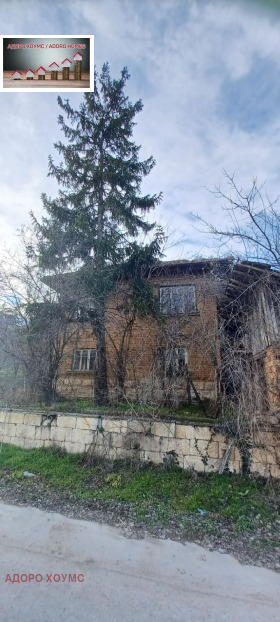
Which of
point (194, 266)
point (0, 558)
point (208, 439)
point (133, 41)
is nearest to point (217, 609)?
point (0, 558)

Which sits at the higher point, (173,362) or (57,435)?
(173,362)

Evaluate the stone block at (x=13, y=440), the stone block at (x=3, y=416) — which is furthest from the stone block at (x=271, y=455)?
the stone block at (x=3, y=416)

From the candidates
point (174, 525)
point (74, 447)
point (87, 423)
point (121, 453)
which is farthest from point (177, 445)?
point (74, 447)

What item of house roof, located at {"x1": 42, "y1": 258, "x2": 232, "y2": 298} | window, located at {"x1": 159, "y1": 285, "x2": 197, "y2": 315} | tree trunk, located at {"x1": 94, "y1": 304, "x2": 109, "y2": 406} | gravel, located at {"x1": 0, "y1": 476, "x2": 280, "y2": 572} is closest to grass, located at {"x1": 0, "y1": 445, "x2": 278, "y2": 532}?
gravel, located at {"x1": 0, "y1": 476, "x2": 280, "y2": 572}

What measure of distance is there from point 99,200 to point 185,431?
26.6 ft

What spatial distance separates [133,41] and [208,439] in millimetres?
6262

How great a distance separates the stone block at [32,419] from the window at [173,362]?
328cm

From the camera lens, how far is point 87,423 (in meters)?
5.90

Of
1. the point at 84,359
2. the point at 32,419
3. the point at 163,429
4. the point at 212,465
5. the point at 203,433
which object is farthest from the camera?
the point at 84,359

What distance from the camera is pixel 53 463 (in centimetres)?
554

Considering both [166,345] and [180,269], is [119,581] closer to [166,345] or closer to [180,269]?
[166,345]

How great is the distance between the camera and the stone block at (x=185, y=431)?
5254 millimetres

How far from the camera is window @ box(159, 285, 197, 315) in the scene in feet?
30.2

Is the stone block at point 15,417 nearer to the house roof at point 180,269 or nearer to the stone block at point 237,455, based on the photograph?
the house roof at point 180,269
